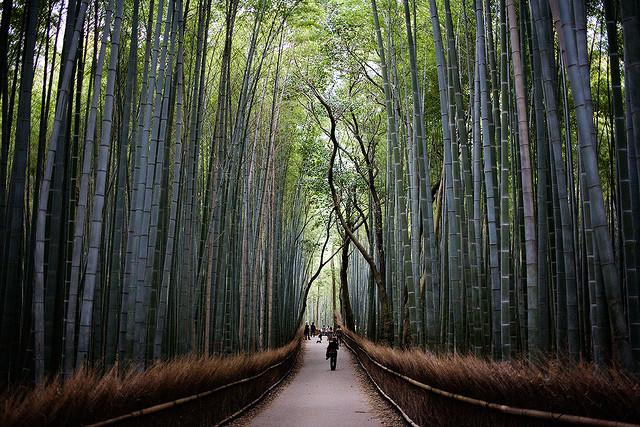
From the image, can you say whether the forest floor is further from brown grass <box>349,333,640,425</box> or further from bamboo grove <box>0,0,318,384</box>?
bamboo grove <box>0,0,318,384</box>

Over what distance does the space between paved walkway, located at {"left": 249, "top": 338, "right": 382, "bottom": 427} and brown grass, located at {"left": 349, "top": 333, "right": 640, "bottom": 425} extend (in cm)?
83

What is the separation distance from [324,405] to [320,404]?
11 centimetres

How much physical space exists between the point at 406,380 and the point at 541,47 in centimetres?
308

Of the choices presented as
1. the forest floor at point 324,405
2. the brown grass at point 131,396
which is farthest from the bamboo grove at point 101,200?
the forest floor at point 324,405

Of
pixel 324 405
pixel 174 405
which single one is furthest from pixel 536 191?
pixel 174 405

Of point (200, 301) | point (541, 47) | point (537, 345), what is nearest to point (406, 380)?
point (537, 345)

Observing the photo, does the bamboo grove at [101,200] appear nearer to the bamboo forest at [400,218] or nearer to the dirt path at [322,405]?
the bamboo forest at [400,218]

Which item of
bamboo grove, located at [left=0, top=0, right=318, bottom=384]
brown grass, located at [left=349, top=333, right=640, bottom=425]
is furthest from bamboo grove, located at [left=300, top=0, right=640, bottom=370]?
bamboo grove, located at [left=0, top=0, right=318, bottom=384]

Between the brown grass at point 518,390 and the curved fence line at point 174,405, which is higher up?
the brown grass at point 518,390

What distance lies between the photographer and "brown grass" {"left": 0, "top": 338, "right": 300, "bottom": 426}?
2086 millimetres

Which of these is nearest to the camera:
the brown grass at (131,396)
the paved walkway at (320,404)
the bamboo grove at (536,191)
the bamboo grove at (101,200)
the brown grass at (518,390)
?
the brown grass at (518,390)

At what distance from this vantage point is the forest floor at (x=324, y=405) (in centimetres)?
537

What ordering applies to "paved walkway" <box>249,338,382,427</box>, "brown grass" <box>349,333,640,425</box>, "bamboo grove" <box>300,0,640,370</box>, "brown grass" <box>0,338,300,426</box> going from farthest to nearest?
"paved walkway" <box>249,338,382,427</box> → "bamboo grove" <box>300,0,640,370</box> → "brown grass" <box>0,338,300,426</box> → "brown grass" <box>349,333,640,425</box>

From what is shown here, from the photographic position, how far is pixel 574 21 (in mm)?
2812
